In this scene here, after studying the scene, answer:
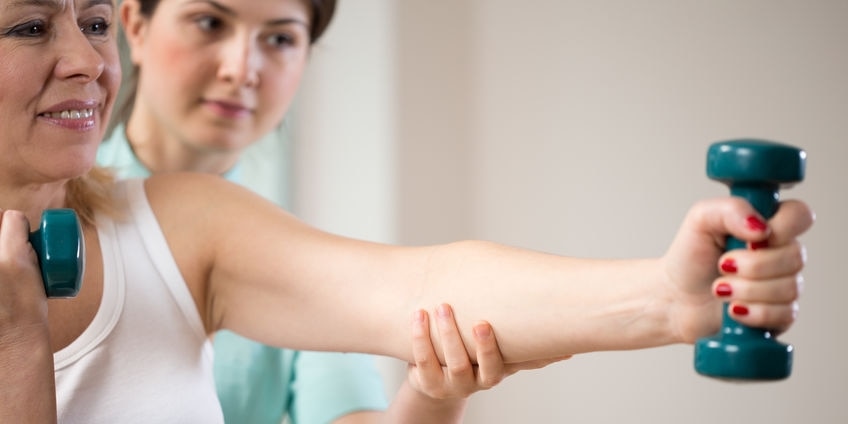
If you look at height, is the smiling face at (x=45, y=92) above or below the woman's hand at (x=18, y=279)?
above

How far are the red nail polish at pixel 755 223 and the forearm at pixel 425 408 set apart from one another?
2.29ft

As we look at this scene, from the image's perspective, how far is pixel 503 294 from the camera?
4.07 feet

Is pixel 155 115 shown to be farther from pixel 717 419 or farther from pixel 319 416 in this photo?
pixel 717 419

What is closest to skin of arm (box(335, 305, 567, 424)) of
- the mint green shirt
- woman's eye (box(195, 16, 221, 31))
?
the mint green shirt

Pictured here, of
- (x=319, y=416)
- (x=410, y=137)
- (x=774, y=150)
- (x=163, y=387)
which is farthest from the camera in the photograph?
(x=410, y=137)

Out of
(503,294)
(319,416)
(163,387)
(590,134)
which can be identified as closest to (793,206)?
(503,294)

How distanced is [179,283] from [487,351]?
0.45 m

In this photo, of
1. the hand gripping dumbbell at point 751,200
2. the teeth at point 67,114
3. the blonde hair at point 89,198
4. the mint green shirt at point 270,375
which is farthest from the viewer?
the mint green shirt at point 270,375

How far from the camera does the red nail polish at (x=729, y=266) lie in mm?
921

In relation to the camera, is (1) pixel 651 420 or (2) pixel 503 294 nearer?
(2) pixel 503 294

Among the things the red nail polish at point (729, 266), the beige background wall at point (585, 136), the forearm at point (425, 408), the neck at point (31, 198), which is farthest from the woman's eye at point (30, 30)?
the beige background wall at point (585, 136)

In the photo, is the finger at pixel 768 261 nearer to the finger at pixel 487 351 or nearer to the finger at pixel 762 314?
the finger at pixel 762 314

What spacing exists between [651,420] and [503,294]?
7.36 ft

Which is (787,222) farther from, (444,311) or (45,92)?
(45,92)
